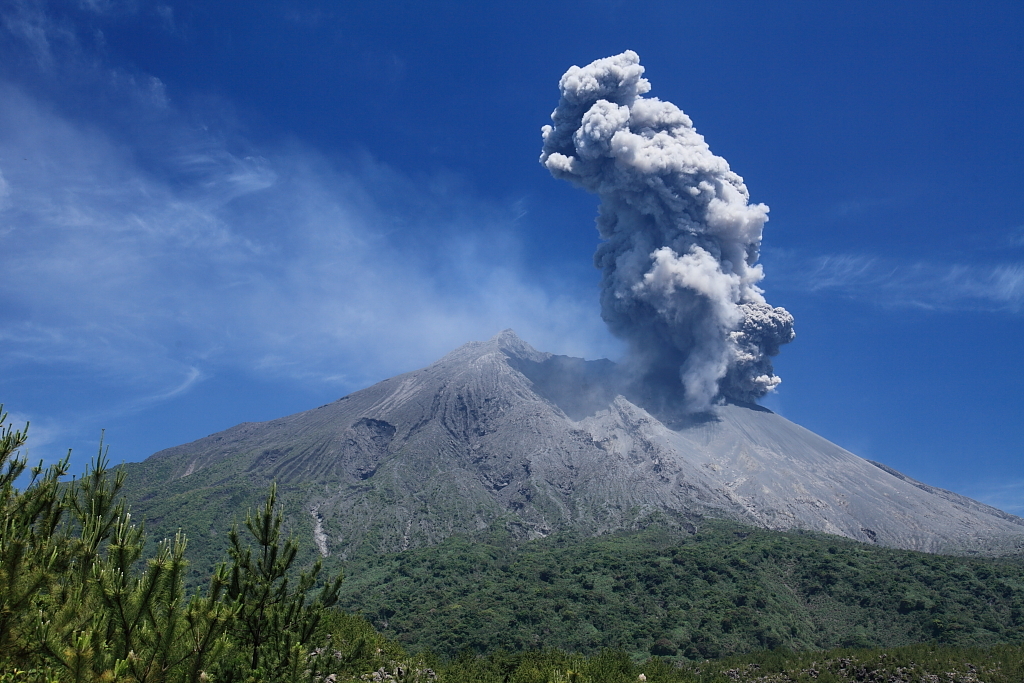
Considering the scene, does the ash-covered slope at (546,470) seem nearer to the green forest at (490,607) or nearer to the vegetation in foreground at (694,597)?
the green forest at (490,607)

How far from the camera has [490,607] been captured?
210 ft

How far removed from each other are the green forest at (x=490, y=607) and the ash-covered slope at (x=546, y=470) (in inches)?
427

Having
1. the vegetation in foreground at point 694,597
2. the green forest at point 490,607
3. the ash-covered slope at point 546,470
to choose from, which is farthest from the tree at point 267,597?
the ash-covered slope at point 546,470

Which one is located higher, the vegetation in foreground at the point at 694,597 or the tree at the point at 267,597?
the tree at the point at 267,597

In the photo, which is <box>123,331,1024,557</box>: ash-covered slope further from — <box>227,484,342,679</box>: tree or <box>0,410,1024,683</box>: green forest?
<box>227,484,342,679</box>: tree

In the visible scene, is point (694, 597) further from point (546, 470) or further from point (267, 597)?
point (267, 597)

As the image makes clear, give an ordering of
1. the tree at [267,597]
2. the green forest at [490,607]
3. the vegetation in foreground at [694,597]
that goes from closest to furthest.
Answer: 1. the green forest at [490,607]
2. the tree at [267,597]
3. the vegetation in foreground at [694,597]

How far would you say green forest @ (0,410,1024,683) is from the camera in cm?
830

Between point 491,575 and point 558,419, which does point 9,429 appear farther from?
point 558,419

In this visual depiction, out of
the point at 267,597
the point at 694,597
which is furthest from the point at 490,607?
the point at 267,597

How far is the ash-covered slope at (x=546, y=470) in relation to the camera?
92.5 metres

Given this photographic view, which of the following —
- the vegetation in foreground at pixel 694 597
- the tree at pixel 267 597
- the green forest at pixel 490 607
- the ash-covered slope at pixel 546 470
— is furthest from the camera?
the ash-covered slope at pixel 546 470

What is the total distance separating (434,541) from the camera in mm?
90812

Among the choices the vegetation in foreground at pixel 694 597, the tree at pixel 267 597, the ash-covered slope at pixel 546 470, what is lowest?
the vegetation in foreground at pixel 694 597
